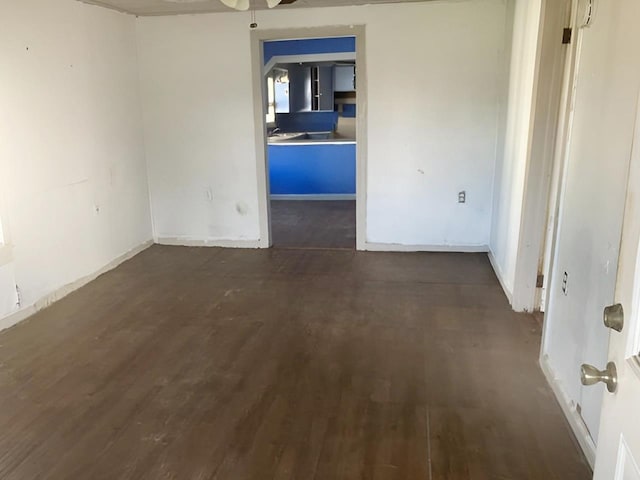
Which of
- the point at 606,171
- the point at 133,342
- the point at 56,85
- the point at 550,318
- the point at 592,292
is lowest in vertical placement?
the point at 133,342

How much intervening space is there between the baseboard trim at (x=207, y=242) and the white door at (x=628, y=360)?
4251 millimetres

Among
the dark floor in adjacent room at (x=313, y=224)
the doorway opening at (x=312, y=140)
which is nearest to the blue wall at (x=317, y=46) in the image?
the doorway opening at (x=312, y=140)

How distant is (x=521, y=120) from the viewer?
3529 mm

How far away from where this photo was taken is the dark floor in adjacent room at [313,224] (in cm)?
531

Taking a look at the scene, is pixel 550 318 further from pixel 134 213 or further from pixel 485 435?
pixel 134 213

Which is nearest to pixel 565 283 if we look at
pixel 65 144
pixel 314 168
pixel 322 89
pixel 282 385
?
pixel 282 385

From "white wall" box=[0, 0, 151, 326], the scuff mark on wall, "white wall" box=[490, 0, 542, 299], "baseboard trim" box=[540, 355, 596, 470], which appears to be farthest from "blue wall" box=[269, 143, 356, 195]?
"baseboard trim" box=[540, 355, 596, 470]

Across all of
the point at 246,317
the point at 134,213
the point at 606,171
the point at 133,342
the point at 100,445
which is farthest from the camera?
the point at 134,213

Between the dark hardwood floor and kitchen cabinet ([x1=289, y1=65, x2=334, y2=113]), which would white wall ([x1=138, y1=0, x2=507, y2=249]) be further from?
kitchen cabinet ([x1=289, y1=65, x2=334, y2=113])

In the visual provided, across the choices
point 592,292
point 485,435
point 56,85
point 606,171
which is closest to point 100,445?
point 485,435

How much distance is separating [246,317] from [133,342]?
2.34ft

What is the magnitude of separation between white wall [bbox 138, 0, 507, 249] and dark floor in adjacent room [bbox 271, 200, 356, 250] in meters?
0.45

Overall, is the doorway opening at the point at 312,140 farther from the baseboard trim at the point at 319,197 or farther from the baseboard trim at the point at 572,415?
the baseboard trim at the point at 572,415

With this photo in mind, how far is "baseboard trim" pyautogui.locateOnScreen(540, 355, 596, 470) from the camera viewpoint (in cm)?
199
